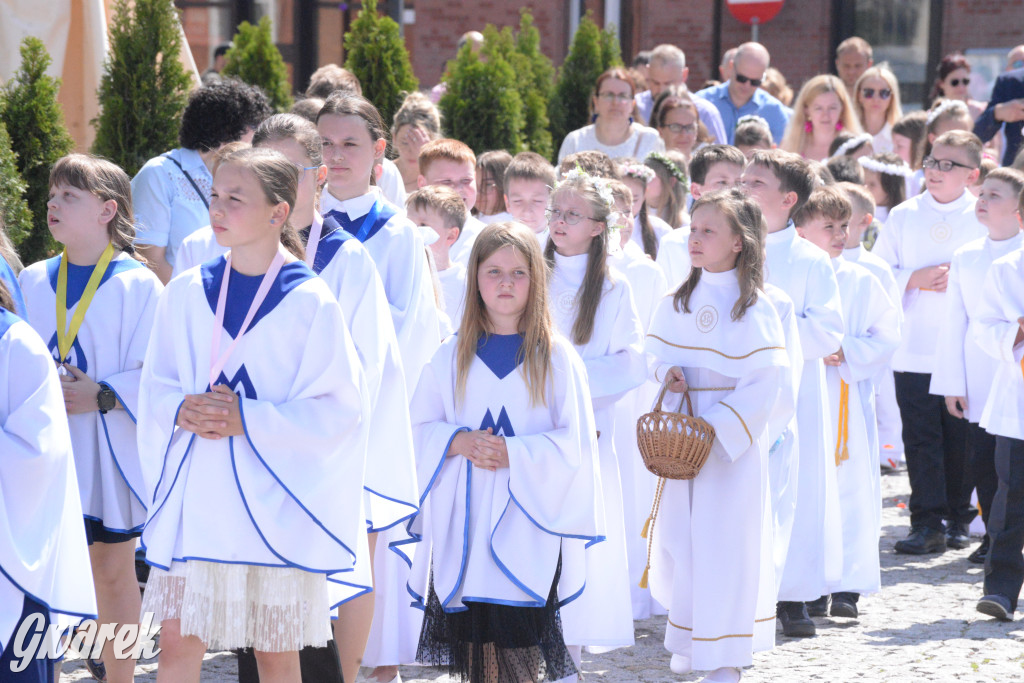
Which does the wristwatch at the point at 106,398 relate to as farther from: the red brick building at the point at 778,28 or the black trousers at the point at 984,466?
the red brick building at the point at 778,28

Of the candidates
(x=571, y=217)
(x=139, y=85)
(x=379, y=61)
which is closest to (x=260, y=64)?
(x=379, y=61)

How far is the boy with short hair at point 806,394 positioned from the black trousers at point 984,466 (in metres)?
1.60

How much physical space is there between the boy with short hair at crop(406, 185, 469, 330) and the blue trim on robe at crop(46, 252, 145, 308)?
5.73 feet

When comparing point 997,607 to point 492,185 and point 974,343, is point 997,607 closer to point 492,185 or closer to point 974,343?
point 974,343

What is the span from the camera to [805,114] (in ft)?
34.6

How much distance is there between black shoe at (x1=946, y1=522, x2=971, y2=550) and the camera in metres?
7.64

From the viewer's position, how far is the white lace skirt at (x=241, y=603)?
3.47 metres

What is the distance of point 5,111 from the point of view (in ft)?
19.8

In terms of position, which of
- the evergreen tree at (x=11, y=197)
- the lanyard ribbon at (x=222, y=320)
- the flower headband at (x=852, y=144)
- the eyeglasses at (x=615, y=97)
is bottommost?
the lanyard ribbon at (x=222, y=320)

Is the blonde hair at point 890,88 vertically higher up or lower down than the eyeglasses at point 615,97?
higher up

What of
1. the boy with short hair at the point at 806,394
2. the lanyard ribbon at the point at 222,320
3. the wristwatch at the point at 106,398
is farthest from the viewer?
the boy with short hair at the point at 806,394

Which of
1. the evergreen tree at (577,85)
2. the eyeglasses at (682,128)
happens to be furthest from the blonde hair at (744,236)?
the evergreen tree at (577,85)

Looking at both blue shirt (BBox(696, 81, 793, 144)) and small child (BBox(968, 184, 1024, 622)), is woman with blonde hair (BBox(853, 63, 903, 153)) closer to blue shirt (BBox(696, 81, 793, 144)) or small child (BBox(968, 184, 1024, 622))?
blue shirt (BBox(696, 81, 793, 144))

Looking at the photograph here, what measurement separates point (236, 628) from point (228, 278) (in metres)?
0.95
